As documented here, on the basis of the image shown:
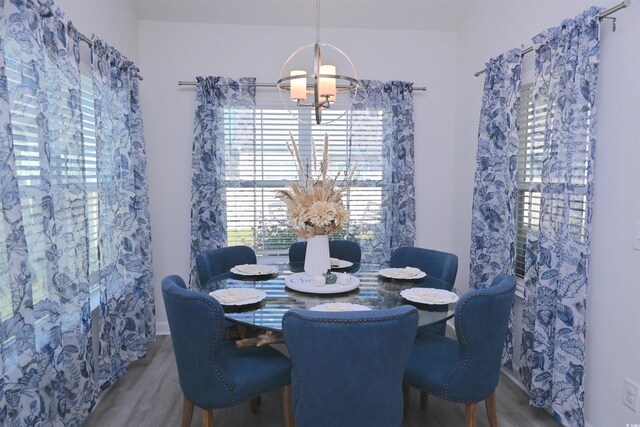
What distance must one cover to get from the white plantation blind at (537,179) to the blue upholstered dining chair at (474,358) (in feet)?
2.14

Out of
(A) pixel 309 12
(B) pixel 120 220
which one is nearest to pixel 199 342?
(B) pixel 120 220

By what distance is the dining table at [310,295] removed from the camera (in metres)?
2.03

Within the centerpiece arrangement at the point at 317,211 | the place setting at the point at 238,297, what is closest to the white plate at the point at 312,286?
the centerpiece arrangement at the point at 317,211

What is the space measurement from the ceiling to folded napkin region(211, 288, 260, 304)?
266 cm

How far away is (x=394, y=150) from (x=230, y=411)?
2.64m

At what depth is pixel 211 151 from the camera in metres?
A: 3.88

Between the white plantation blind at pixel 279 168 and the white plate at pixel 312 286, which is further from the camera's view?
the white plantation blind at pixel 279 168

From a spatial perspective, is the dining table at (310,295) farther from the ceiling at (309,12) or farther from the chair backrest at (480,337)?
the ceiling at (309,12)

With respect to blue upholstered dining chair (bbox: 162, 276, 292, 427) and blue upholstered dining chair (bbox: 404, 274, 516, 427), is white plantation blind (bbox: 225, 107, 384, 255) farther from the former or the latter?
blue upholstered dining chair (bbox: 404, 274, 516, 427)

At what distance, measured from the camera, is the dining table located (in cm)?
203

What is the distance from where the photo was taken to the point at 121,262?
10.4 ft

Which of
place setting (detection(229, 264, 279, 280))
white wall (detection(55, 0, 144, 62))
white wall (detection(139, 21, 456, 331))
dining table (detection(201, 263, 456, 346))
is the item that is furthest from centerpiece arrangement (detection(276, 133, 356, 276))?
white wall (detection(139, 21, 456, 331))

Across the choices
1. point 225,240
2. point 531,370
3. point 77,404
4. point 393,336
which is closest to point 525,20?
point 531,370

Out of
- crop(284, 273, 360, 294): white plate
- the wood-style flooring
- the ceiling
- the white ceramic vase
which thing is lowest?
the wood-style flooring
